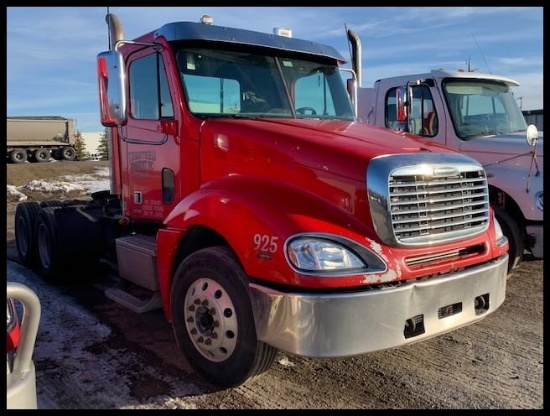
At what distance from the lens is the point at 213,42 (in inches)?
175

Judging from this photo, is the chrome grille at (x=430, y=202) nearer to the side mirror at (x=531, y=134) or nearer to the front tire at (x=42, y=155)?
the side mirror at (x=531, y=134)

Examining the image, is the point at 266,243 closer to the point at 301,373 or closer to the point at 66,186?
the point at 301,373

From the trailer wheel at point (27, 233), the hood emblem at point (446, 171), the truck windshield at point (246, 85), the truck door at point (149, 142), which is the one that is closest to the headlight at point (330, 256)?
the hood emblem at point (446, 171)

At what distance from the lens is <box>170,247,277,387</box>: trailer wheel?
338 centimetres

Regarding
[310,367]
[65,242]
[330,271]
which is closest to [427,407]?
[310,367]

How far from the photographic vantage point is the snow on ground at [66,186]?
16441mm

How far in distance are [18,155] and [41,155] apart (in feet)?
5.81

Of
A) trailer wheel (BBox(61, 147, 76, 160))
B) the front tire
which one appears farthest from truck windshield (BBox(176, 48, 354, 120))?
trailer wheel (BBox(61, 147, 76, 160))

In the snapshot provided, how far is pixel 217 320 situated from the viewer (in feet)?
11.6

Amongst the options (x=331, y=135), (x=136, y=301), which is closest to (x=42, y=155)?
(x=136, y=301)

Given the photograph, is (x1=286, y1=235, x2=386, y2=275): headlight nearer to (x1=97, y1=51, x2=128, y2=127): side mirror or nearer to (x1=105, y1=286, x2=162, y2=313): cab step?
(x1=105, y1=286, x2=162, y2=313): cab step

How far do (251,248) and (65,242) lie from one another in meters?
3.79

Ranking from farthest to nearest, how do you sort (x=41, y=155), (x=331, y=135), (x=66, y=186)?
(x=41, y=155)
(x=66, y=186)
(x=331, y=135)

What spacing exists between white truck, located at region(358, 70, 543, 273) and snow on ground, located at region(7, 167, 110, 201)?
40.0ft
